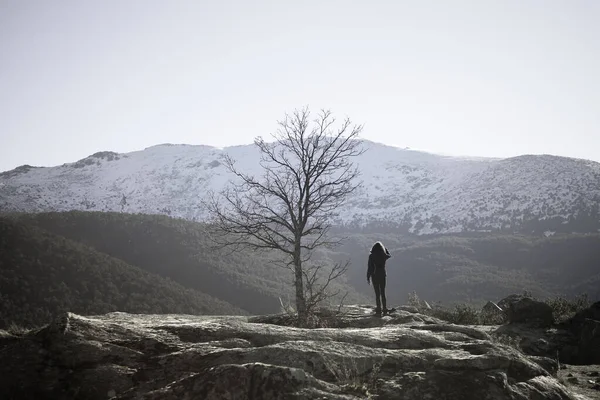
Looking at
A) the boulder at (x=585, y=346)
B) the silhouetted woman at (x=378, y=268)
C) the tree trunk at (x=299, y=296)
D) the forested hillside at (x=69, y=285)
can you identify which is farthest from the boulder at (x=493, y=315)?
the forested hillside at (x=69, y=285)

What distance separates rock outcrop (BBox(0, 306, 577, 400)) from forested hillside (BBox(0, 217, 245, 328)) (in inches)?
3004

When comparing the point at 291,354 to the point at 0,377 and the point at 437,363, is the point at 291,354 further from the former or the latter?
the point at 0,377

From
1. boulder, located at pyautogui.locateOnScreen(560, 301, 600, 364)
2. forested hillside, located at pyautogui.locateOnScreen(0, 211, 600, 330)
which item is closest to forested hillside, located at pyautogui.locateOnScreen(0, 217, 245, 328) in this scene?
forested hillside, located at pyautogui.locateOnScreen(0, 211, 600, 330)

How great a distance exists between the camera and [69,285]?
8700cm

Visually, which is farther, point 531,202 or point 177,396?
point 531,202

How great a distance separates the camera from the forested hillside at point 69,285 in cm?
7769

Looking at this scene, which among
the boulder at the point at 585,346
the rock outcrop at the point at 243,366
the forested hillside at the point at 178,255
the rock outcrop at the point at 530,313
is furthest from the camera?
the forested hillside at the point at 178,255

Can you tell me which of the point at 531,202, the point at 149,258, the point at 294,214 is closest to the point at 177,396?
the point at 294,214

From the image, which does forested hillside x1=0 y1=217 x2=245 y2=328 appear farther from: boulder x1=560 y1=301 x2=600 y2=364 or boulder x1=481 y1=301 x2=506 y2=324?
boulder x1=560 y1=301 x2=600 y2=364

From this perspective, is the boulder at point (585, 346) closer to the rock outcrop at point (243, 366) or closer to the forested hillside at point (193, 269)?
the rock outcrop at point (243, 366)

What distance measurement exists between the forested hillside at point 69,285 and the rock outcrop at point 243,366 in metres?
76.3

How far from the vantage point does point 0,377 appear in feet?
17.2

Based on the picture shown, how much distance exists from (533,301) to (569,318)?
53.3 inches

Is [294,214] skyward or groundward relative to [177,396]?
skyward
